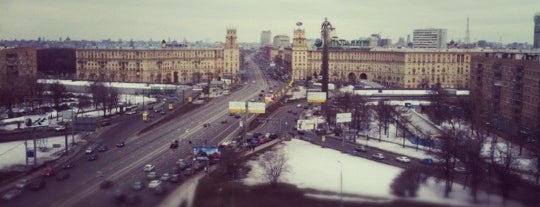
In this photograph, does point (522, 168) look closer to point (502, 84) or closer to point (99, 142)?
point (502, 84)

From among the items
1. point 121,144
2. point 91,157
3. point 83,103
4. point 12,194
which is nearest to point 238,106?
point 121,144

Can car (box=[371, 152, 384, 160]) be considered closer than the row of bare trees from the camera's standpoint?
Yes

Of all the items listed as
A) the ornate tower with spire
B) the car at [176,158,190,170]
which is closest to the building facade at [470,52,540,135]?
the car at [176,158,190,170]

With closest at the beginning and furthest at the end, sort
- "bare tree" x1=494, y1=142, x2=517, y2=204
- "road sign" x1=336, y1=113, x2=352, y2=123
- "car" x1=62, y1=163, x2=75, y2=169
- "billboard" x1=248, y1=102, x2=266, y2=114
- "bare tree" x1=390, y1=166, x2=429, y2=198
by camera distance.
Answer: "bare tree" x1=494, y1=142, x2=517, y2=204, "bare tree" x1=390, y1=166, x2=429, y2=198, "car" x1=62, y1=163, x2=75, y2=169, "road sign" x1=336, y1=113, x2=352, y2=123, "billboard" x1=248, y1=102, x2=266, y2=114

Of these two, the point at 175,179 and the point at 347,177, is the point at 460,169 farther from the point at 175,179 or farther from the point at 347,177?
the point at 175,179

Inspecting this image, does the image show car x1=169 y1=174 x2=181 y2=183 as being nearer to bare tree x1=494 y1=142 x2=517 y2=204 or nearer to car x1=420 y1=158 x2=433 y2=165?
car x1=420 y1=158 x2=433 y2=165

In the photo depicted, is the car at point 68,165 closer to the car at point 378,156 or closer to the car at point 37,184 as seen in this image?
the car at point 37,184
